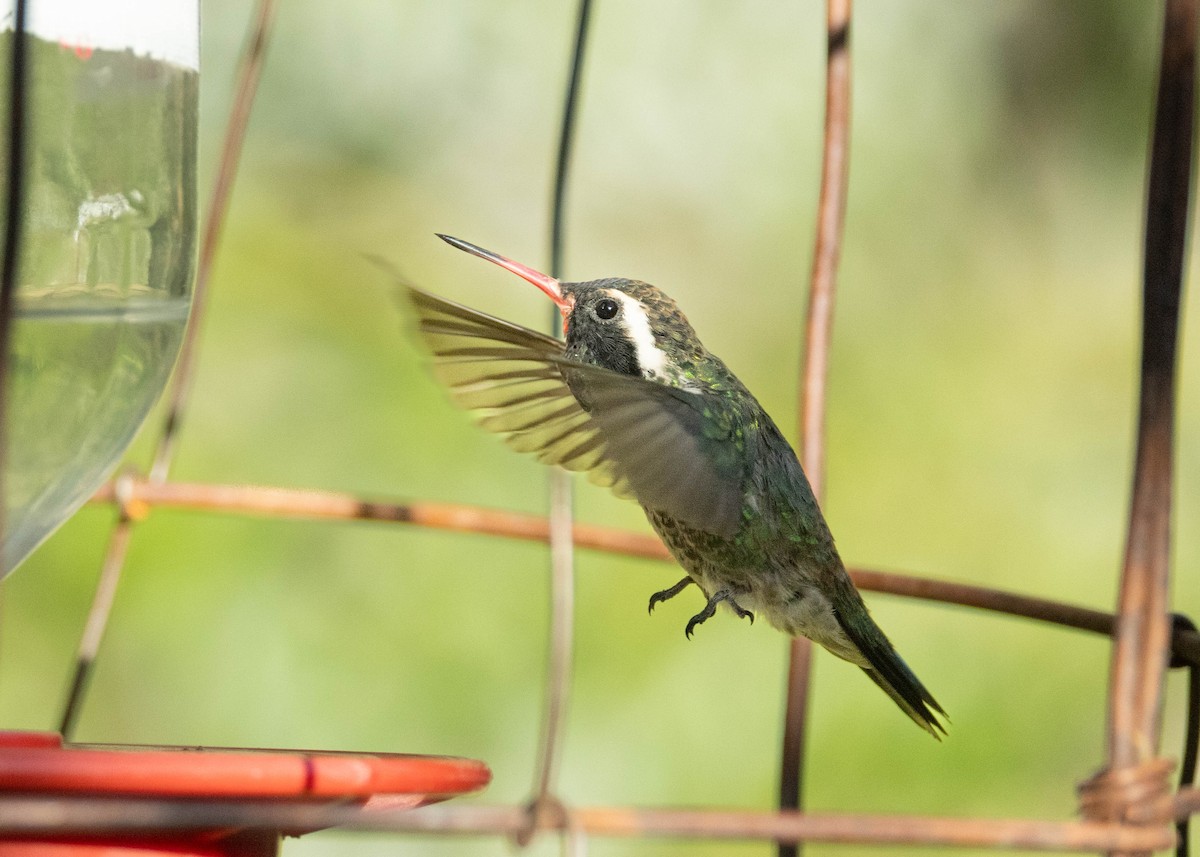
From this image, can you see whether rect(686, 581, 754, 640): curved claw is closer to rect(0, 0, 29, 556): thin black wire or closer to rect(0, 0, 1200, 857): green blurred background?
rect(0, 0, 29, 556): thin black wire

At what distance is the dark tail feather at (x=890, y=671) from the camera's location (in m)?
1.93

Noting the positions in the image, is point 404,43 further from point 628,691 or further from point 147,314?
point 147,314

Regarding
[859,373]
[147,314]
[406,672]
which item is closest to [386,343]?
[406,672]

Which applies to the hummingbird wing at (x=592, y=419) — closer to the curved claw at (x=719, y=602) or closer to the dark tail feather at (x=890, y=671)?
the curved claw at (x=719, y=602)

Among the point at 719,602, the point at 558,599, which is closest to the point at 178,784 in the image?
the point at 558,599

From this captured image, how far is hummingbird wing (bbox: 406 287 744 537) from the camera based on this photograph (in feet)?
5.22

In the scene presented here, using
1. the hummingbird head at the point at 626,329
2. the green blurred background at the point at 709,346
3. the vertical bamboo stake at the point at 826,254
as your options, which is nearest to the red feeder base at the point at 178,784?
the vertical bamboo stake at the point at 826,254

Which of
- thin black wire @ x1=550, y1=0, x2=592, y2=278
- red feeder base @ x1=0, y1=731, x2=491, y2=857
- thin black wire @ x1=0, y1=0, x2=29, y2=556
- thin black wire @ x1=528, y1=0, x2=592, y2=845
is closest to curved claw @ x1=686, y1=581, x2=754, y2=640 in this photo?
thin black wire @ x1=550, y1=0, x2=592, y2=278

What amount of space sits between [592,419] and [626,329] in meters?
0.24

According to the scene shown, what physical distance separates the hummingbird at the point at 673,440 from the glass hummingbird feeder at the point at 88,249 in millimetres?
291

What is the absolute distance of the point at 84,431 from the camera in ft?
4.66

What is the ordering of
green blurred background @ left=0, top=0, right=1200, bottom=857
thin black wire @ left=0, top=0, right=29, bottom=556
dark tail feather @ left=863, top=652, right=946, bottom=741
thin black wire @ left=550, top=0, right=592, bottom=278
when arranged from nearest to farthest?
thin black wire @ left=0, top=0, right=29, bottom=556 → thin black wire @ left=550, top=0, right=592, bottom=278 → dark tail feather @ left=863, top=652, right=946, bottom=741 → green blurred background @ left=0, top=0, right=1200, bottom=857

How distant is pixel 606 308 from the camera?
183 cm

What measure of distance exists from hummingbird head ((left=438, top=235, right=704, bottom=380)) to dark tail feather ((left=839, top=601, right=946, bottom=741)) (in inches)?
16.8
